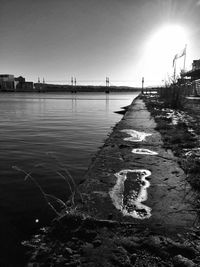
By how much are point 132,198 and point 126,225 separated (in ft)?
2.41

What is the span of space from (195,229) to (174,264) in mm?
607

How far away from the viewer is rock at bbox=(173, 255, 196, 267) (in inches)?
81.8

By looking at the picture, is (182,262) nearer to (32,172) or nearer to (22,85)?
(32,172)

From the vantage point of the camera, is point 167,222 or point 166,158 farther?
point 166,158

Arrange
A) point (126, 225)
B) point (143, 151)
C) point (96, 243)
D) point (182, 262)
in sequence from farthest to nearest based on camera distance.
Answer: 1. point (143, 151)
2. point (126, 225)
3. point (96, 243)
4. point (182, 262)

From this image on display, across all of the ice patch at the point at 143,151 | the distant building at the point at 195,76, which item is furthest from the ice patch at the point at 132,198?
the distant building at the point at 195,76

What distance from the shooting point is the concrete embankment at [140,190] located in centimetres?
285

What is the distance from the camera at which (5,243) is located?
2842 millimetres

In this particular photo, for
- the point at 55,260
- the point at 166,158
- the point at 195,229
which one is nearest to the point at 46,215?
the point at 55,260

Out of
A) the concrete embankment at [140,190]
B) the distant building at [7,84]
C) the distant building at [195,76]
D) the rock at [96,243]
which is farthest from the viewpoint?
the distant building at [7,84]

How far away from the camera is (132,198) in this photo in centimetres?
338

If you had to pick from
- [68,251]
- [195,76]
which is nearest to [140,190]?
[68,251]

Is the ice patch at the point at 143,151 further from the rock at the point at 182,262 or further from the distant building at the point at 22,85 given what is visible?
the distant building at the point at 22,85

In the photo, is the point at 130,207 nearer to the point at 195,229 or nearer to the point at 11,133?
the point at 195,229
